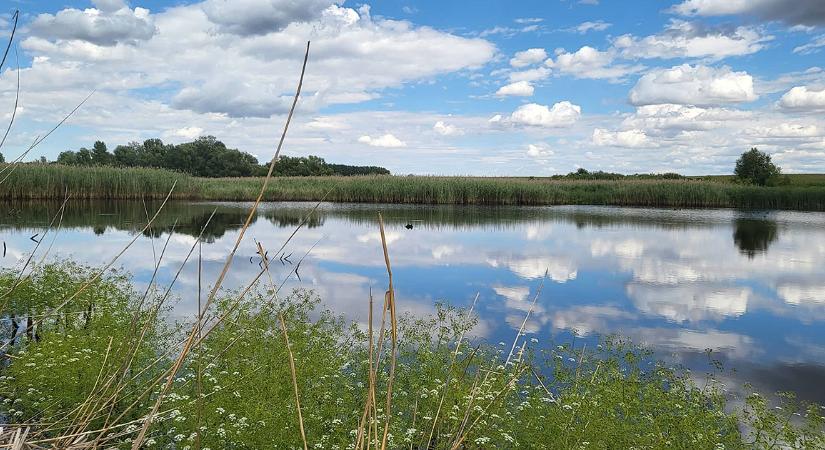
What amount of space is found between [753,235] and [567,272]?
1313cm

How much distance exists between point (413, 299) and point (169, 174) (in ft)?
109

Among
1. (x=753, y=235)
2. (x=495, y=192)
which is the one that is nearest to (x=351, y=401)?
(x=753, y=235)

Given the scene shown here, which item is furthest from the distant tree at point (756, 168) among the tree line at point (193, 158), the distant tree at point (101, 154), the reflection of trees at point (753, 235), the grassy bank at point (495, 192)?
the distant tree at point (101, 154)

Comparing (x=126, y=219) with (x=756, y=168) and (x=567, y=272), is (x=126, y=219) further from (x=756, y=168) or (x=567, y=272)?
(x=756, y=168)

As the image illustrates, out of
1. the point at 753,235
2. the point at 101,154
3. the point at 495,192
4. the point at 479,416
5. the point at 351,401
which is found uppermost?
the point at 101,154

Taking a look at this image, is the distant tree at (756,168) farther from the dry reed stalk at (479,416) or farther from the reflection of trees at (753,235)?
the dry reed stalk at (479,416)

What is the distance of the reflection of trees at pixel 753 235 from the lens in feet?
66.4

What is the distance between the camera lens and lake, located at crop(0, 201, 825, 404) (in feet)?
31.6

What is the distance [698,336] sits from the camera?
32.6 feet

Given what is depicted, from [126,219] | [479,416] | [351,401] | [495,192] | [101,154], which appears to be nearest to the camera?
[479,416]

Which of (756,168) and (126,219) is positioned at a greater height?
(756,168)

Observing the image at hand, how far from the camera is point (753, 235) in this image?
24109 millimetres

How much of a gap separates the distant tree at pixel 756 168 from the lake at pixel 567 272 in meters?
35.9

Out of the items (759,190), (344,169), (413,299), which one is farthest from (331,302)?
(344,169)
